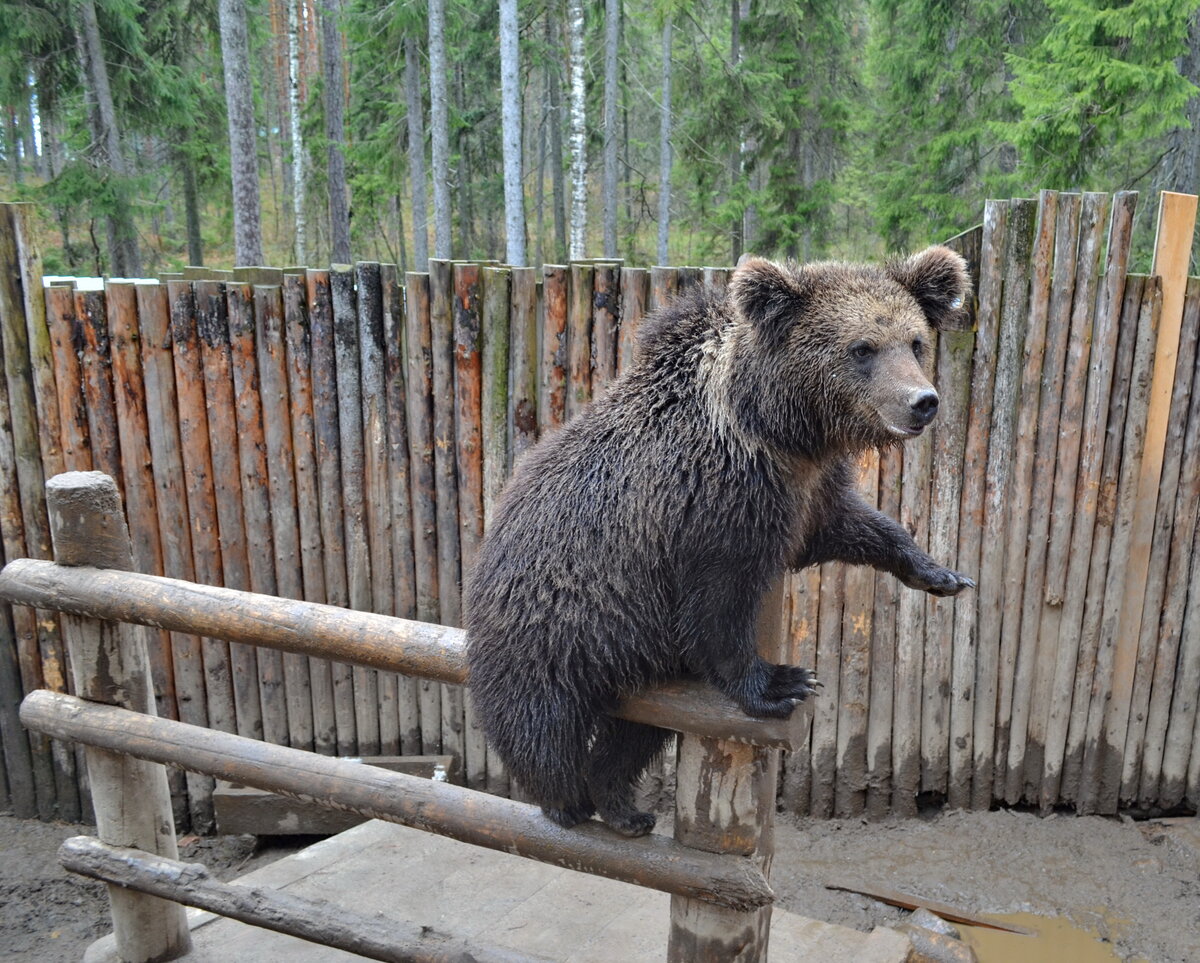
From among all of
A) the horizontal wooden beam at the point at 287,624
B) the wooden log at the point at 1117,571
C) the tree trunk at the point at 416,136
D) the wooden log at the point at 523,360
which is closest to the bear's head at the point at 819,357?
the horizontal wooden beam at the point at 287,624

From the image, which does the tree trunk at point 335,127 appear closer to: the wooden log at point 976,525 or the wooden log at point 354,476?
the wooden log at point 354,476

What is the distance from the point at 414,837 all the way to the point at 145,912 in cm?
129

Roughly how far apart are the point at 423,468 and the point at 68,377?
6.11ft

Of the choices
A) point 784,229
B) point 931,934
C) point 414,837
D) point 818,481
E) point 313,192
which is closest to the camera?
point 818,481

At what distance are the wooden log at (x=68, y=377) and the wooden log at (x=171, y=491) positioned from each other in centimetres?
33

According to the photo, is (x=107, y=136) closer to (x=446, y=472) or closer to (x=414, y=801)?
(x=446, y=472)

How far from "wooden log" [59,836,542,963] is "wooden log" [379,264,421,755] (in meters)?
2.07

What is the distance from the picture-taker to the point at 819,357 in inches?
103

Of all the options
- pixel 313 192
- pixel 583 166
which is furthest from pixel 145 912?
pixel 313 192

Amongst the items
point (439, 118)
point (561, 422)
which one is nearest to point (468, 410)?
point (561, 422)

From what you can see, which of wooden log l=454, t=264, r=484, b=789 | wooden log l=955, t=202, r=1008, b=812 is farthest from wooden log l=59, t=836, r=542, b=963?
wooden log l=955, t=202, r=1008, b=812

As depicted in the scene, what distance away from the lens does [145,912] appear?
10.9 feet

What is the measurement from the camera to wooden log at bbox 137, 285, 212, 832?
16.2 feet

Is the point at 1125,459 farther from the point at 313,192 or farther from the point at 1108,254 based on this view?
the point at 313,192
